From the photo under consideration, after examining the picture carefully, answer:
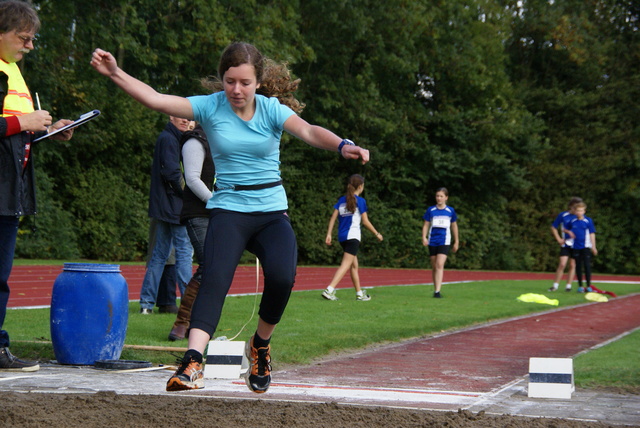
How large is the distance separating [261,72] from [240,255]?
3.50 feet

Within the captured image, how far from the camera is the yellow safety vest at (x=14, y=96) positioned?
5.88m

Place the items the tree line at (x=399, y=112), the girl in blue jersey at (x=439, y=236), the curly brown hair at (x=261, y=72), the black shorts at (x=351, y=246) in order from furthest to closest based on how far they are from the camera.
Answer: the tree line at (x=399, y=112), the girl in blue jersey at (x=439, y=236), the black shorts at (x=351, y=246), the curly brown hair at (x=261, y=72)

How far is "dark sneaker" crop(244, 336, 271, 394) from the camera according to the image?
4926 mm

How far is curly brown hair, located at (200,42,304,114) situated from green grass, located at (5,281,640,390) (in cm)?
231

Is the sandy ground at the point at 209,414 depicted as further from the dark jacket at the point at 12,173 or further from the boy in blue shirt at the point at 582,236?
the boy in blue shirt at the point at 582,236

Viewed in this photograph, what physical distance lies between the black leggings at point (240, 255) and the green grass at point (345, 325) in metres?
2.23

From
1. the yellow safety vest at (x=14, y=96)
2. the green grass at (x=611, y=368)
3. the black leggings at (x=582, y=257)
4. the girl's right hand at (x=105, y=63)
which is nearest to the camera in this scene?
the girl's right hand at (x=105, y=63)

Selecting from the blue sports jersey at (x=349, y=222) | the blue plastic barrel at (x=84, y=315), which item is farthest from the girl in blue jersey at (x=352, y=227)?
the blue plastic barrel at (x=84, y=315)

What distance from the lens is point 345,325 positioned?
9625 mm

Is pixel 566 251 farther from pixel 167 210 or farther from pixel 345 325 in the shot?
pixel 167 210

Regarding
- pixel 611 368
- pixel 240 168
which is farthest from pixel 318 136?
pixel 611 368

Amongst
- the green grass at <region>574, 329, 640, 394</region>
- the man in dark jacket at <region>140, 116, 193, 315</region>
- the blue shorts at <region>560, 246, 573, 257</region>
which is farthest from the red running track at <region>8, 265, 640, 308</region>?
the green grass at <region>574, 329, 640, 394</region>

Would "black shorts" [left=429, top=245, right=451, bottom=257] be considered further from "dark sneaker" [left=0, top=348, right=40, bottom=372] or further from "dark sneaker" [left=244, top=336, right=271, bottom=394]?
"dark sneaker" [left=244, top=336, right=271, bottom=394]

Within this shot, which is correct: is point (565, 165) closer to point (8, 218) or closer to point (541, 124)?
point (541, 124)
